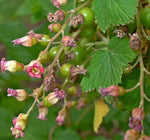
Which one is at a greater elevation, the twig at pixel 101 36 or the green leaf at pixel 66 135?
the twig at pixel 101 36

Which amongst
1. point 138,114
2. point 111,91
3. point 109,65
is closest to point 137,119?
point 138,114

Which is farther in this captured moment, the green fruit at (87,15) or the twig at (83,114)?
the twig at (83,114)

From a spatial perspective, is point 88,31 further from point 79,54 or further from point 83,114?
point 83,114

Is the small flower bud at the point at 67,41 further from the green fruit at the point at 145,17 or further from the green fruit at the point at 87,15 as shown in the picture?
the green fruit at the point at 145,17

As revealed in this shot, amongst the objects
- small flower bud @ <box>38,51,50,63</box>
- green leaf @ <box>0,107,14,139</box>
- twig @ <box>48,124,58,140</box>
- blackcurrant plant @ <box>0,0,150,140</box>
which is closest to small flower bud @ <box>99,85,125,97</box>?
blackcurrant plant @ <box>0,0,150,140</box>

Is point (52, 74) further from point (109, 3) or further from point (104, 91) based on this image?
point (109, 3)

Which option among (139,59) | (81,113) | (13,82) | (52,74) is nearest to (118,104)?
(139,59)

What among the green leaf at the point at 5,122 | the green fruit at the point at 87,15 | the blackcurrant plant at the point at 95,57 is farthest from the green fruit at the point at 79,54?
the green leaf at the point at 5,122
